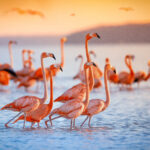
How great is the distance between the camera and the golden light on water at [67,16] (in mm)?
16766

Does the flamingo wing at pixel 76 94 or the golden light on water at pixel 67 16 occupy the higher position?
the golden light on water at pixel 67 16

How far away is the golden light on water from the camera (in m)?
16.8

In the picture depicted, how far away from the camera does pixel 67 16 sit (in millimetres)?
18922

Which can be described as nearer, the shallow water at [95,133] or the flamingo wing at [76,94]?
the shallow water at [95,133]

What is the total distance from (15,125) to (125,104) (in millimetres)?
2473

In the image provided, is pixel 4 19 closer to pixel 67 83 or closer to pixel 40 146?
pixel 67 83

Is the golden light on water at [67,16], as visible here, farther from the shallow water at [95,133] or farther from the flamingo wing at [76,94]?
the flamingo wing at [76,94]

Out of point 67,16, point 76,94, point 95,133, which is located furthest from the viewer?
point 67,16

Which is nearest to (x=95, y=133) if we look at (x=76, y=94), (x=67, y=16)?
(x=76, y=94)

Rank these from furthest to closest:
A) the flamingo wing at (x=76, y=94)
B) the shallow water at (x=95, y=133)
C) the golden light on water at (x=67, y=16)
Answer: the golden light on water at (x=67, y=16) < the flamingo wing at (x=76, y=94) < the shallow water at (x=95, y=133)

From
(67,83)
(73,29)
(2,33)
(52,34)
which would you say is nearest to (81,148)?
(67,83)

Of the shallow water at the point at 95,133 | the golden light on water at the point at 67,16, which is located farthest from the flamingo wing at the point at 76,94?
the golden light on water at the point at 67,16

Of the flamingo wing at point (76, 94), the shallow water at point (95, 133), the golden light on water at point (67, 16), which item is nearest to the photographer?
the shallow water at point (95, 133)

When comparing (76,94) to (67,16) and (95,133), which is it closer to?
(95,133)
